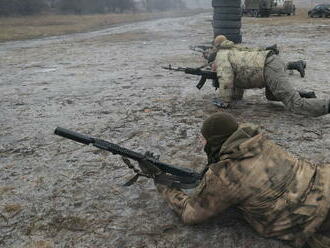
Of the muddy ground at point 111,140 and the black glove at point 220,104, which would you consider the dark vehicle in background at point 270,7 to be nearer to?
the muddy ground at point 111,140

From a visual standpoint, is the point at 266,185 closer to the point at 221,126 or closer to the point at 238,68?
the point at 221,126

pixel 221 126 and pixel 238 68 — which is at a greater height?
pixel 221 126

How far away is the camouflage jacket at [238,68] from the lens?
606 cm

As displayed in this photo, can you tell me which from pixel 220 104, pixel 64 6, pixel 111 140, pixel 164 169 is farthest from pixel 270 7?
pixel 64 6

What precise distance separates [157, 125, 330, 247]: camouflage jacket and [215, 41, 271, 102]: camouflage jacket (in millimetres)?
3201

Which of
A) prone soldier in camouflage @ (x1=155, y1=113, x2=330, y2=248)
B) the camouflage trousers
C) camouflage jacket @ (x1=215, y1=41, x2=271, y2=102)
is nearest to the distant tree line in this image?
camouflage jacket @ (x1=215, y1=41, x2=271, y2=102)

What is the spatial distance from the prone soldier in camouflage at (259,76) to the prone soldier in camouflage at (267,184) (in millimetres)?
2880

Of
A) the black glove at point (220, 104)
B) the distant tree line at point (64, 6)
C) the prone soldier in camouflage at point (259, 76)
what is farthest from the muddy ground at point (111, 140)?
the distant tree line at point (64, 6)

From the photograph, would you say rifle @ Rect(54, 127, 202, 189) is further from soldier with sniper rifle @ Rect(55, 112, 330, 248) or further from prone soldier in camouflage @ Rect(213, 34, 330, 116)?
prone soldier in camouflage @ Rect(213, 34, 330, 116)

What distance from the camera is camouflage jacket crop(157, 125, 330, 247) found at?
116 inches

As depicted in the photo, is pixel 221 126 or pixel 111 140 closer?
pixel 221 126

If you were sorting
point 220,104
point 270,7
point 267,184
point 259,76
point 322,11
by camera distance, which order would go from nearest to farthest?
point 267,184
point 259,76
point 220,104
point 322,11
point 270,7

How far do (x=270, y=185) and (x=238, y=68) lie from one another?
3.56m

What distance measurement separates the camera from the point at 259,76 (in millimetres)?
6086
